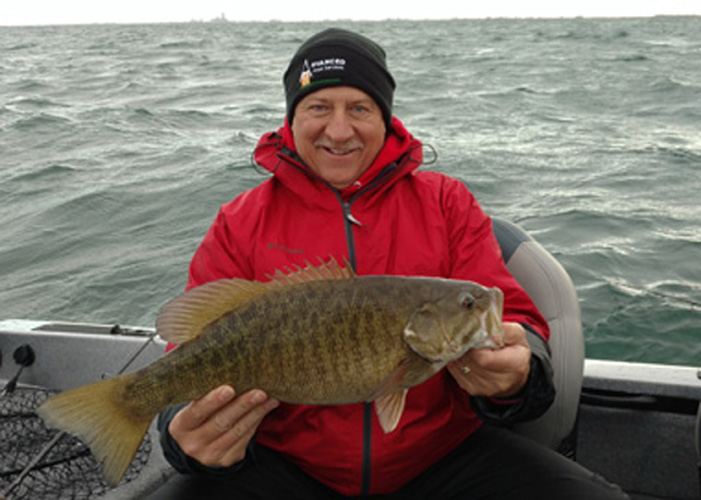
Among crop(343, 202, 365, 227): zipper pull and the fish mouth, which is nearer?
the fish mouth

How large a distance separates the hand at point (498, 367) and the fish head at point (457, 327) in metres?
0.10

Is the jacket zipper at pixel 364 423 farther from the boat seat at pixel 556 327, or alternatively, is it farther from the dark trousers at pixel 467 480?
the boat seat at pixel 556 327

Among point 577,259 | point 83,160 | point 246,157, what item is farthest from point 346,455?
point 83,160

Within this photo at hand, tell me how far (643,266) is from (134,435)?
6.83 meters

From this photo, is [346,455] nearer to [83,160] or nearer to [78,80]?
[83,160]

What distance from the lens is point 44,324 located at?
493 centimetres

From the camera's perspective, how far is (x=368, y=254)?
3.07 m

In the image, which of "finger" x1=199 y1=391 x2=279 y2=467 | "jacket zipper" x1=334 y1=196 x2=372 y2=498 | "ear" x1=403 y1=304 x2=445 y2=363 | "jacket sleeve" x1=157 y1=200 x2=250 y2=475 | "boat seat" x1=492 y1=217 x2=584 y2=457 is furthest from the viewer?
"boat seat" x1=492 y1=217 x2=584 y2=457

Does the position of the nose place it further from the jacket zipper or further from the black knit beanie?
the jacket zipper

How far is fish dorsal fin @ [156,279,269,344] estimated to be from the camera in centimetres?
252

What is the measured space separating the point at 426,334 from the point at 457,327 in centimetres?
11

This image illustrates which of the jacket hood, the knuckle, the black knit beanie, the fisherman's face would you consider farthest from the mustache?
the knuckle

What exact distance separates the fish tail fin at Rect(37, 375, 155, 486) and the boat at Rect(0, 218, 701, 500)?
3.71 ft

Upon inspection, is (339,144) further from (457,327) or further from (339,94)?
(457,327)
